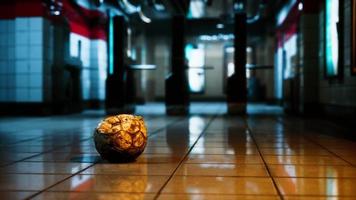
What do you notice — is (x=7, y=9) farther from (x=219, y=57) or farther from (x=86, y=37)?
(x=219, y=57)

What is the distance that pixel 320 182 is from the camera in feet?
11.9

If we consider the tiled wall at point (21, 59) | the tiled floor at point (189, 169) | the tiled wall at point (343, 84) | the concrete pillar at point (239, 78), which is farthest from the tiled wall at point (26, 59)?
the tiled wall at point (343, 84)

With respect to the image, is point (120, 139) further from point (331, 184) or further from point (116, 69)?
point (116, 69)

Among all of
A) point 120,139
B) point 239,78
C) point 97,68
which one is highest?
point 97,68

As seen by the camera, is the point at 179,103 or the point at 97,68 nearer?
the point at 179,103

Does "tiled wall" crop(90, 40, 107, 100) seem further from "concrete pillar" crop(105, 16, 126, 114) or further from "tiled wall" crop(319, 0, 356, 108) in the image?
"tiled wall" crop(319, 0, 356, 108)

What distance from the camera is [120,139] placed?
4.52 metres

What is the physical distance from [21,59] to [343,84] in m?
7.93

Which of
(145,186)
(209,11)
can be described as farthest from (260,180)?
(209,11)

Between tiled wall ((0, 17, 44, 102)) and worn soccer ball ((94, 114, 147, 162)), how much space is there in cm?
829

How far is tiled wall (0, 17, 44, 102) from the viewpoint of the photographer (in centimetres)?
1239

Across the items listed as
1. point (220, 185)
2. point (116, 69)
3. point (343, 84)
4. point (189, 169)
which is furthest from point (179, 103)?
point (220, 185)

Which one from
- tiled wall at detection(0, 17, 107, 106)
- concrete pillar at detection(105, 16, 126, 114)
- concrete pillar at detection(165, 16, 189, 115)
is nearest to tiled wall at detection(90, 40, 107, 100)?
concrete pillar at detection(105, 16, 126, 114)

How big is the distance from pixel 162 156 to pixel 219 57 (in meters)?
23.7
